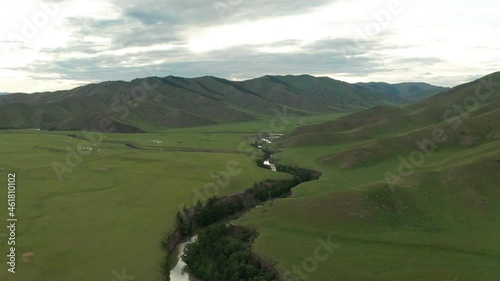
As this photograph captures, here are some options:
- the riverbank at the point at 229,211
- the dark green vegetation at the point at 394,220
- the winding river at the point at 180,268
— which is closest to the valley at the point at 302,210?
the dark green vegetation at the point at 394,220

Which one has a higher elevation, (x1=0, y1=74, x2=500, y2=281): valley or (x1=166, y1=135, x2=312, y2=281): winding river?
(x1=0, y1=74, x2=500, y2=281): valley

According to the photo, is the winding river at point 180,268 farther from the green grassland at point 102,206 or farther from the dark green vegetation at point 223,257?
the green grassland at point 102,206

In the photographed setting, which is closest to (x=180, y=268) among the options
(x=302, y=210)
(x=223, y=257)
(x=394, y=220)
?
(x=223, y=257)

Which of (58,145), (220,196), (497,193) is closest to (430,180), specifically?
(497,193)

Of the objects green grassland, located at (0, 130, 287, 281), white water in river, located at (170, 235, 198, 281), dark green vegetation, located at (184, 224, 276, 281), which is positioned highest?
green grassland, located at (0, 130, 287, 281)

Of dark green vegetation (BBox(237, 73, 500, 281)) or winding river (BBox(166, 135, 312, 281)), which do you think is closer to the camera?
dark green vegetation (BBox(237, 73, 500, 281))

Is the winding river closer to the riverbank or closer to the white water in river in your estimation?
the white water in river

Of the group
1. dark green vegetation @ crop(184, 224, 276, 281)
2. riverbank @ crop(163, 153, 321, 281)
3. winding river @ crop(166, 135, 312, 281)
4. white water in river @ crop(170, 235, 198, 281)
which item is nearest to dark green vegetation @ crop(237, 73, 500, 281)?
dark green vegetation @ crop(184, 224, 276, 281)

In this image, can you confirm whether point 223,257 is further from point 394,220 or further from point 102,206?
point 394,220
